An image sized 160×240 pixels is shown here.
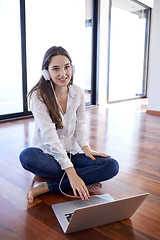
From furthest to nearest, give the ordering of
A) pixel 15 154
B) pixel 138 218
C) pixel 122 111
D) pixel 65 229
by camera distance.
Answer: pixel 122 111 → pixel 15 154 → pixel 138 218 → pixel 65 229

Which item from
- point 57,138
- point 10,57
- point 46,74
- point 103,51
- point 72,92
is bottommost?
point 57,138

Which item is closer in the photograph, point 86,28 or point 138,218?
point 138,218

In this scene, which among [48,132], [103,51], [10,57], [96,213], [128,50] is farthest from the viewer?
[128,50]

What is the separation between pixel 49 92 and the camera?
1405 millimetres

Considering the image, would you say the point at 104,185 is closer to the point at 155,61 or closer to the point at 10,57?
the point at 10,57

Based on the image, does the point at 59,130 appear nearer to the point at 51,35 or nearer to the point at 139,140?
the point at 139,140

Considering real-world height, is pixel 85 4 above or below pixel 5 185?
above

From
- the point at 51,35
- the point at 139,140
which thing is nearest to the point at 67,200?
the point at 139,140

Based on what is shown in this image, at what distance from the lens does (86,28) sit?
14.7ft

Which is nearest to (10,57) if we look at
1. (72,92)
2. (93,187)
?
(72,92)

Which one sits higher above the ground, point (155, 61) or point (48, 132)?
point (155, 61)

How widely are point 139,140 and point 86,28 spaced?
8.85 feet

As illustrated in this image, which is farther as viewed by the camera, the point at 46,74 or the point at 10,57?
the point at 10,57

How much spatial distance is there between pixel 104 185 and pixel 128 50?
4589 mm
